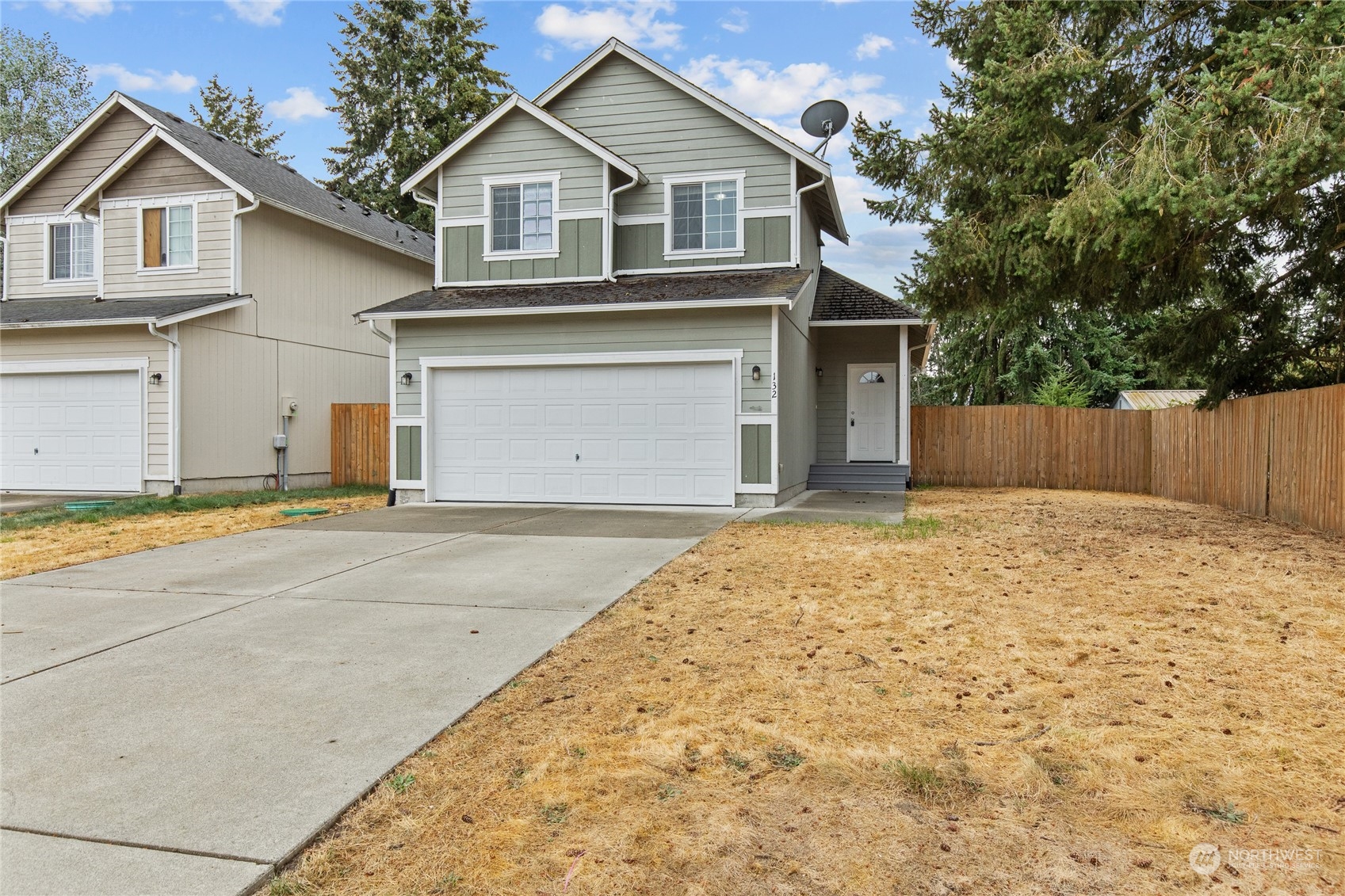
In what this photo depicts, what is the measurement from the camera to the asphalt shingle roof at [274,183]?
1434 centimetres

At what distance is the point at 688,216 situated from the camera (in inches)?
511

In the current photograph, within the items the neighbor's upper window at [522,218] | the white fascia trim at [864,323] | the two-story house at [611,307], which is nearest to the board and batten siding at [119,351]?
the two-story house at [611,307]

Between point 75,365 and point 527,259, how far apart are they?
7.91m

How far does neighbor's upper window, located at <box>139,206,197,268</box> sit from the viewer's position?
565 inches

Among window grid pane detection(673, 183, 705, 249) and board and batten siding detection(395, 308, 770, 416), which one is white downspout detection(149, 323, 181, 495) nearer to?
board and batten siding detection(395, 308, 770, 416)

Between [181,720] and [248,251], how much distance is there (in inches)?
512

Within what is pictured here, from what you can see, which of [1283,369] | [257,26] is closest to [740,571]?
[1283,369]

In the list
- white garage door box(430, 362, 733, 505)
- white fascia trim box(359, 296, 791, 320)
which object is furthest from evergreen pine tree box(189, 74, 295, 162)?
white garage door box(430, 362, 733, 505)

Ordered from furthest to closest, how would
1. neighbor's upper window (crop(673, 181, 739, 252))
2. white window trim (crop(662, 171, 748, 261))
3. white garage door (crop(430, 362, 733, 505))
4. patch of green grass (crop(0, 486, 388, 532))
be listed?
neighbor's upper window (crop(673, 181, 739, 252)) < white window trim (crop(662, 171, 748, 261)) < white garage door (crop(430, 362, 733, 505)) < patch of green grass (crop(0, 486, 388, 532))

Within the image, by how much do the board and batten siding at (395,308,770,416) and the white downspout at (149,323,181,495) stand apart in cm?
386

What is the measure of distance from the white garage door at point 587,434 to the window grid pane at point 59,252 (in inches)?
349

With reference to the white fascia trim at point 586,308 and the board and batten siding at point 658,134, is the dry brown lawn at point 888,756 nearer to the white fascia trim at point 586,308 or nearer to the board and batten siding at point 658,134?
the white fascia trim at point 586,308

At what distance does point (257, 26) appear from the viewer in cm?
1698

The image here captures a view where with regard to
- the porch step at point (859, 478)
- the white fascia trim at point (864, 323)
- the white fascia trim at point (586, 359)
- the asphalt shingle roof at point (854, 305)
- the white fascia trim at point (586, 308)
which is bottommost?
the porch step at point (859, 478)
